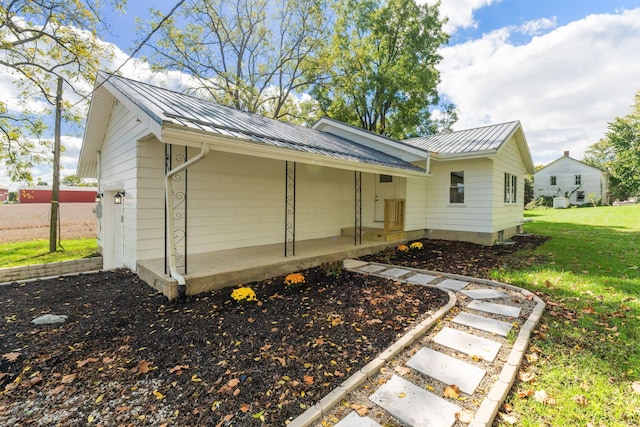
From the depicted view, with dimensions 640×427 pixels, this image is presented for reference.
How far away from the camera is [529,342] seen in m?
A: 2.98

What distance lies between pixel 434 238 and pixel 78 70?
14044 mm

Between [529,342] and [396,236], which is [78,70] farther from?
[529,342]

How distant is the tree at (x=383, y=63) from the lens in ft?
60.6

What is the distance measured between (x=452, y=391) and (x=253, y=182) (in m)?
5.90

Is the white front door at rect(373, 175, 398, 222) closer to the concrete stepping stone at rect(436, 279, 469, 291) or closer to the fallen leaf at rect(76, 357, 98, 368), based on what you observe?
the concrete stepping stone at rect(436, 279, 469, 291)

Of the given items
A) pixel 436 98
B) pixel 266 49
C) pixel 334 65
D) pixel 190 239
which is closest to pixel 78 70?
pixel 190 239

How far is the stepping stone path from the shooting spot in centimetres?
196

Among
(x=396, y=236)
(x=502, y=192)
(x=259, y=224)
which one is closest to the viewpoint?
(x=259, y=224)

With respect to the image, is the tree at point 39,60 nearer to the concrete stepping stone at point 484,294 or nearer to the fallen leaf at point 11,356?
the fallen leaf at point 11,356

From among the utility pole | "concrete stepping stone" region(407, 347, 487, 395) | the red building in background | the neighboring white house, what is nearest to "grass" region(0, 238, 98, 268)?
the utility pole

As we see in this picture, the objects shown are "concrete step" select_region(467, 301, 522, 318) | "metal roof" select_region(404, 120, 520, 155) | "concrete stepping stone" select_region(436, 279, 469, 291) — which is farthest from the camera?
"metal roof" select_region(404, 120, 520, 155)

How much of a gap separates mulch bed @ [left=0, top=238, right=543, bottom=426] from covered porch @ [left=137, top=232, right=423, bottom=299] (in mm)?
217

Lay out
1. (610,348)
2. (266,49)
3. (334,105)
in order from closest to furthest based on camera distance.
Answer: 1. (610,348)
2. (266,49)
3. (334,105)

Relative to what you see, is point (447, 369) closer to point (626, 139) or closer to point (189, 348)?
point (189, 348)
